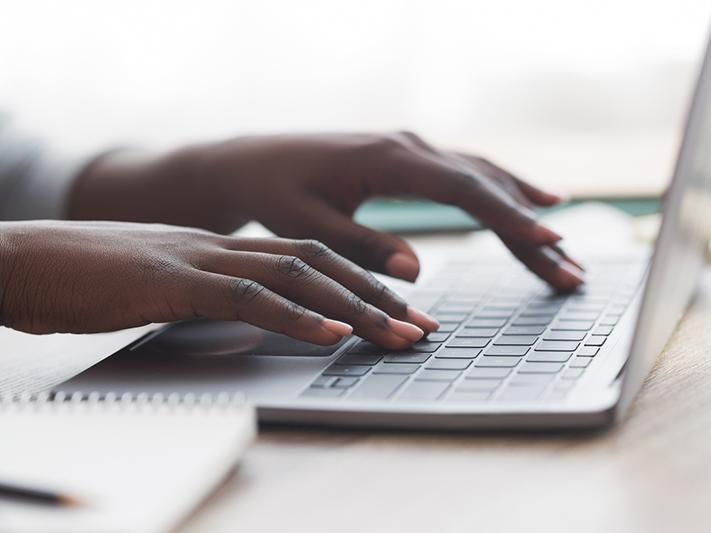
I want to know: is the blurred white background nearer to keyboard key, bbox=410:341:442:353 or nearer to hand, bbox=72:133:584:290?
hand, bbox=72:133:584:290

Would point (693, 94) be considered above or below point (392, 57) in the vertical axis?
above

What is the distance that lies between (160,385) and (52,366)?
12cm

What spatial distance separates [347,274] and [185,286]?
0.10 m

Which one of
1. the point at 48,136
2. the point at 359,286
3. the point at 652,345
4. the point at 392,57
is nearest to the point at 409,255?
the point at 359,286

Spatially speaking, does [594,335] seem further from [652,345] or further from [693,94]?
[693,94]

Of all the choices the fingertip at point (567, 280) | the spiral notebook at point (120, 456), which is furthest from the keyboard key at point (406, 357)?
the fingertip at point (567, 280)

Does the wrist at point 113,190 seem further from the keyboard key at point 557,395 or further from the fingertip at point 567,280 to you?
the keyboard key at point 557,395

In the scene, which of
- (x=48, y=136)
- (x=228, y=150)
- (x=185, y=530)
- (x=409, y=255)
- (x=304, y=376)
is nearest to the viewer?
(x=185, y=530)

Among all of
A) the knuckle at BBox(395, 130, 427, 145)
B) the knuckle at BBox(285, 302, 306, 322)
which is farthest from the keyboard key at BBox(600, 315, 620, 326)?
the knuckle at BBox(395, 130, 427, 145)

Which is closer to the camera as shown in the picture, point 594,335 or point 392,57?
point 594,335

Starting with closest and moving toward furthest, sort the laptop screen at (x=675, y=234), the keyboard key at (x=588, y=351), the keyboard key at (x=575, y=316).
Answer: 1. the laptop screen at (x=675, y=234)
2. the keyboard key at (x=588, y=351)
3. the keyboard key at (x=575, y=316)

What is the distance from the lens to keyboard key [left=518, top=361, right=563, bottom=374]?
0.53m

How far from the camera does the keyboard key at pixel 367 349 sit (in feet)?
1.91

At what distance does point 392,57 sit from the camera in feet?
4.35
